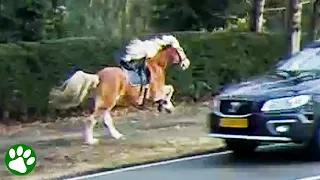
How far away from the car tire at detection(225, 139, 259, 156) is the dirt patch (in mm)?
598

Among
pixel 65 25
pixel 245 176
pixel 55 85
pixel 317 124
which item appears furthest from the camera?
pixel 65 25

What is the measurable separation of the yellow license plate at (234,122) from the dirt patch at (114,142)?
119 cm

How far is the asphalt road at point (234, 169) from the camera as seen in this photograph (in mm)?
10172

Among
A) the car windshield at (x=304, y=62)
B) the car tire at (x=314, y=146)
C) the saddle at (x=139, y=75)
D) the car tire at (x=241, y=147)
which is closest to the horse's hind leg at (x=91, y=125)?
the saddle at (x=139, y=75)

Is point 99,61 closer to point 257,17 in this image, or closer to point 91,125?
point 91,125

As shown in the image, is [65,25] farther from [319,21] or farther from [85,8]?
[319,21]

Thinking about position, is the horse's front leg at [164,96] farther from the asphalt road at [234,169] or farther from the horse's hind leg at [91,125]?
the asphalt road at [234,169]

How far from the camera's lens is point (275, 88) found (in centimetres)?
1119

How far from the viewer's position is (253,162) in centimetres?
1134

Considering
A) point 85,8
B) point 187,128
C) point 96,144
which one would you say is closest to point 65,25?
point 85,8

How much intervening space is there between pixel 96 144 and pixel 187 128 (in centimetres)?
262

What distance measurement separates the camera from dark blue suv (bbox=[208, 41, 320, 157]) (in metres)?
10.8

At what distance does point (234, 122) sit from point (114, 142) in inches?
118

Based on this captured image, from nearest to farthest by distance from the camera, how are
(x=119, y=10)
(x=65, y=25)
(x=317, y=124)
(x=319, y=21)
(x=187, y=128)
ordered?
(x=317, y=124) < (x=187, y=128) < (x=65, y=25) < (x=119, y=10) < (x=319, y=21)
